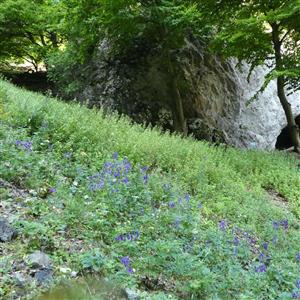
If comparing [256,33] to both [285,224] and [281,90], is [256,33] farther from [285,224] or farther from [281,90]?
[285,224]

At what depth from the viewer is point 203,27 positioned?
1350cm

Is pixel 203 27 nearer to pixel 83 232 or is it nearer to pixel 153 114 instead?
pixel 153 114

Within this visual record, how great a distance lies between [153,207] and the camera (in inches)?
203

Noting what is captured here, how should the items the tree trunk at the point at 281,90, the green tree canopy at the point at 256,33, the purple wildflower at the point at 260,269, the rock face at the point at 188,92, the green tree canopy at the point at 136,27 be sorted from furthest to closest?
1. the rock face at the point at 188,92
2. the tree trunk at the point at 281,90
3. the green tree canopy at the point at 136,27
4. the green tree canopy at the point at 256,33
5. the purple wildflower at the point at 260,269

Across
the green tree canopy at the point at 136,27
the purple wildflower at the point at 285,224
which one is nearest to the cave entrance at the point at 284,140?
the green tree canopy at the point at 136,27

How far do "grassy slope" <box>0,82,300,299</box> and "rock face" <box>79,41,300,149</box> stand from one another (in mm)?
6626

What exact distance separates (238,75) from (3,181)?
13657 millimetres

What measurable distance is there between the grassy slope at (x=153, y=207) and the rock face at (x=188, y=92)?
261 inches

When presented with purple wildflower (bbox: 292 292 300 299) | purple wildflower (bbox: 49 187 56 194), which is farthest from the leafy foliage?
purple wildflower (bbox: 292 292 300 299)

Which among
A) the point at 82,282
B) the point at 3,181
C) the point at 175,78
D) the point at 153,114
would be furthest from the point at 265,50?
the point at 82,282

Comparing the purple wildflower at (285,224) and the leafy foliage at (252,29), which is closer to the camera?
the purple wildflower at (285,224)

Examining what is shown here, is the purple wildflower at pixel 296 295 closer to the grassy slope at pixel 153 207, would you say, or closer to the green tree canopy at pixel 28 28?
the grassy slope at pixel 153 207

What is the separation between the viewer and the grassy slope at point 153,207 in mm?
3734

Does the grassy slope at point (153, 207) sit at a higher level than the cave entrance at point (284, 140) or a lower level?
lower
